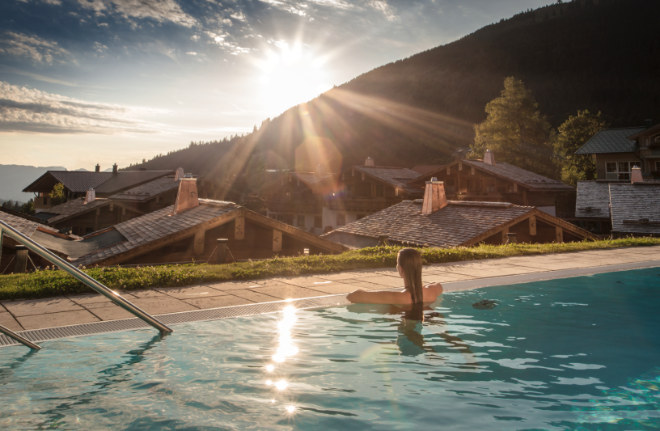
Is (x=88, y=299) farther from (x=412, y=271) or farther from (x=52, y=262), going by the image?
(x=412, y=271)

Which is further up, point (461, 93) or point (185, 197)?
point (461, 93)

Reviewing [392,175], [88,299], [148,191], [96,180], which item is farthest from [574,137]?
[96,180]

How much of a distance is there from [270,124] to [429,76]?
5616 centimetres

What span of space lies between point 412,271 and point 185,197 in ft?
65.4

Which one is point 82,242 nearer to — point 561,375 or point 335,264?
point 335,264

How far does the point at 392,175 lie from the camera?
4628 centimetres

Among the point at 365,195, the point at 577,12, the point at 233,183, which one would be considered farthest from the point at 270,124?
the point at 365,195

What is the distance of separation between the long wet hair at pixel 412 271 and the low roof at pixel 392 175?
35.5 meters

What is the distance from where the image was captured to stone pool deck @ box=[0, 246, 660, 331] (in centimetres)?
654

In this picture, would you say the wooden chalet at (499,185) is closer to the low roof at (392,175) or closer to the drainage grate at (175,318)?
the low roof at (392,175)

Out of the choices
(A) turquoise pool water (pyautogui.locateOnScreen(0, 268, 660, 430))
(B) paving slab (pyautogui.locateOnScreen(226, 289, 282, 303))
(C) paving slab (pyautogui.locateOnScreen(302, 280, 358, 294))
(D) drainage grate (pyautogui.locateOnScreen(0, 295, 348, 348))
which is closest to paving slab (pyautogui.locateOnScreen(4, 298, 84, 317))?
(D) drainage grate (pyautogui.locateOnScreen(0, 295, 348, 348))

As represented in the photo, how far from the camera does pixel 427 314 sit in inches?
298

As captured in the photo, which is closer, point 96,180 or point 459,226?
point 459,226

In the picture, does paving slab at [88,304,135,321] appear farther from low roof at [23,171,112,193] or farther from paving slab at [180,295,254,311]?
low roof at [23,171,112,193]
